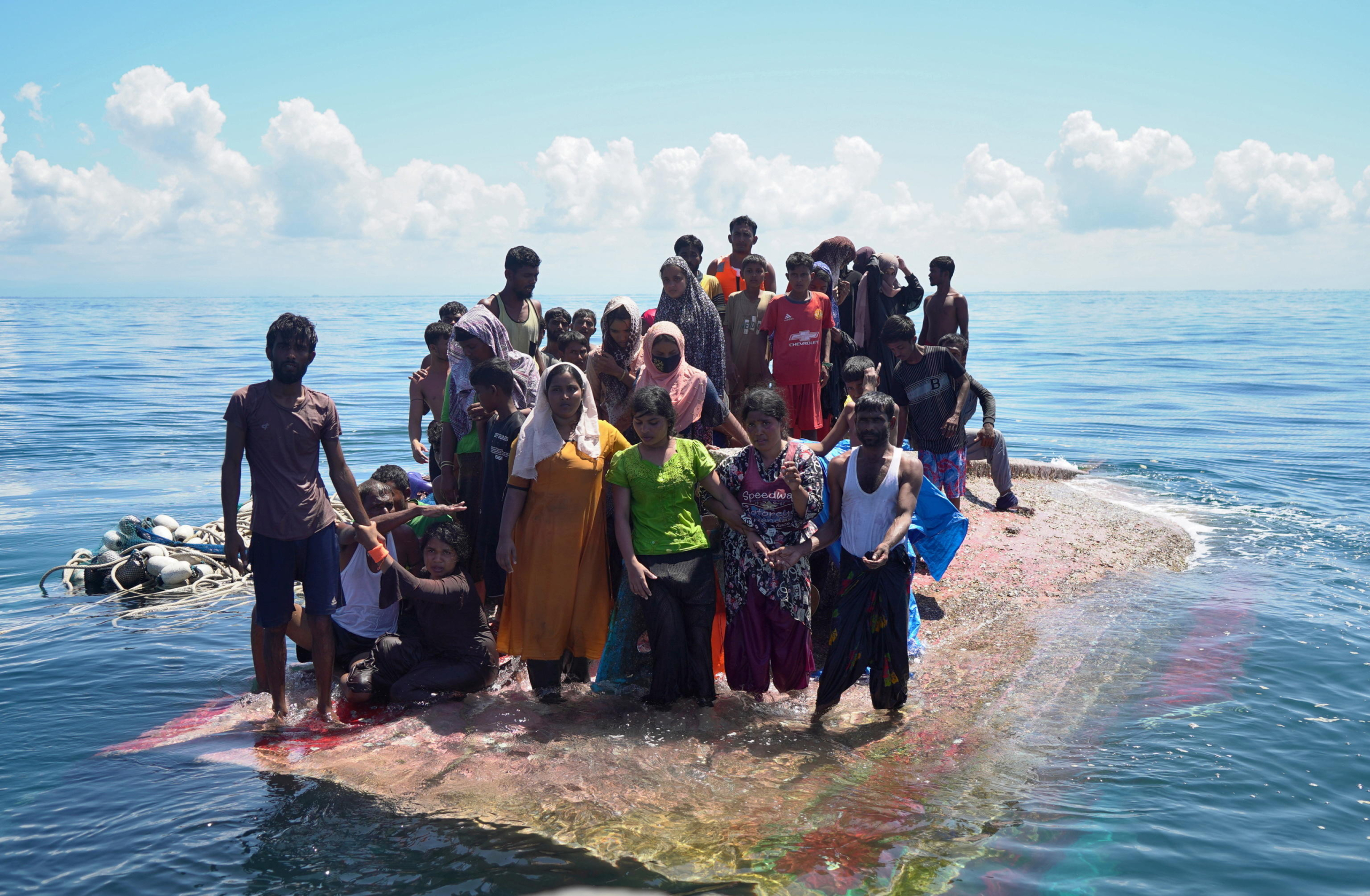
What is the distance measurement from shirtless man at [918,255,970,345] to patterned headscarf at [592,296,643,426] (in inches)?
133

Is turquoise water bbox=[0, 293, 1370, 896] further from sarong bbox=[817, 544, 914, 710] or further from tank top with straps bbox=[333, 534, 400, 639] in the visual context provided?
tank top with straps bbox=[333, 534, 400, 639]

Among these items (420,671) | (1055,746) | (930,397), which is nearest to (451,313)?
(420,671)

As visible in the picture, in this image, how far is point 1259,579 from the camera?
28.6 ft

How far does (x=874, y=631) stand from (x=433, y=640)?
8.56 ft

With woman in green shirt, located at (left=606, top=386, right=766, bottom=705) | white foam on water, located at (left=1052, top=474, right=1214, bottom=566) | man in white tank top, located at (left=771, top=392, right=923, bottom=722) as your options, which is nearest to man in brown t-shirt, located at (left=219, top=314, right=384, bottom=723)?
woman in green shirt, located at (left=606, top=386, right=766, bottom=705)

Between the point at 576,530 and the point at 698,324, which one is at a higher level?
the point at 698,324

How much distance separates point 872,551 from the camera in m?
5.13

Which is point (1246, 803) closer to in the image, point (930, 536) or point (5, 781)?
point (930, 536)

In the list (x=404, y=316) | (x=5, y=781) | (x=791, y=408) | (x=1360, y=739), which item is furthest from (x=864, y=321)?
(x=404, y=316)

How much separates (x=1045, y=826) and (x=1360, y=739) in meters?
2.62

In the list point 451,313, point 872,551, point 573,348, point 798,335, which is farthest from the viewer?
point 451,313

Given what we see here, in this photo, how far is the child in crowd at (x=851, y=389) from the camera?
6273mm

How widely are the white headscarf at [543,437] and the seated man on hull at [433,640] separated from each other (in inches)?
34.5

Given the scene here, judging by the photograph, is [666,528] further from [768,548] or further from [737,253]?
[737,253]
